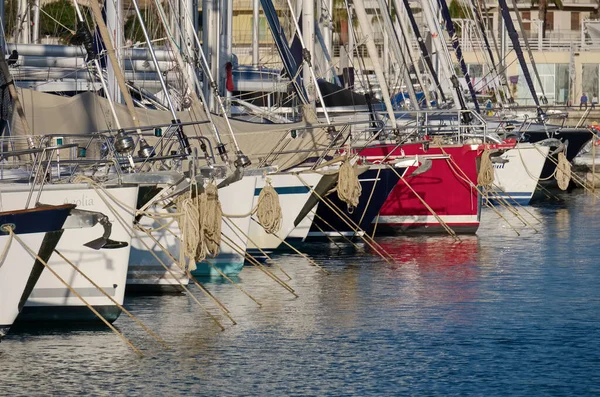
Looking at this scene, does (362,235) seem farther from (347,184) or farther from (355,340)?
(355,340)

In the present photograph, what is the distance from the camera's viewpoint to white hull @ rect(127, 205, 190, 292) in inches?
671

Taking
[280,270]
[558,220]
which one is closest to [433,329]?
[280,270]

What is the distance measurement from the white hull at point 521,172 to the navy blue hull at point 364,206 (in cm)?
828

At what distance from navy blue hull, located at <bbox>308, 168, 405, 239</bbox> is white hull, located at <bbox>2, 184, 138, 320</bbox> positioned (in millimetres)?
8247

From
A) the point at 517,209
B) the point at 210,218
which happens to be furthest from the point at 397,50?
the point at 210,218

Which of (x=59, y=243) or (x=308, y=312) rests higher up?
(x=59, y=243)

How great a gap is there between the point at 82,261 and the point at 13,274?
1504 millimetres

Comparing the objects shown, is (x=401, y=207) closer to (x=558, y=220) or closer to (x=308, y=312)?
(x=558, y=220)

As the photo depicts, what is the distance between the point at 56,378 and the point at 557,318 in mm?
6647

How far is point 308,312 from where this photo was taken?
16.5 meters

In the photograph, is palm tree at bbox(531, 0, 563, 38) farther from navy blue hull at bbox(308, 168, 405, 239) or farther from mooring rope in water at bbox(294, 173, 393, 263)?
mooring rope in water at bbox(294, 173, 393, 263)

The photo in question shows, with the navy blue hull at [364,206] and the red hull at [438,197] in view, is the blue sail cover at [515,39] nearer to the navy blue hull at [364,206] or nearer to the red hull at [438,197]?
the red hull at [438,197]

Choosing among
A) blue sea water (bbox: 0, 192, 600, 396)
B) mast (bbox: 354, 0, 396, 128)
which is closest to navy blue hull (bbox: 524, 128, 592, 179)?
mast (bbox: 354, 0, 396, 128)

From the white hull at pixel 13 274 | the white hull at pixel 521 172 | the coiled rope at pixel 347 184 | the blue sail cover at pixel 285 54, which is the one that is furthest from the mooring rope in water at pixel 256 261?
the white hull at pixel 521 172
